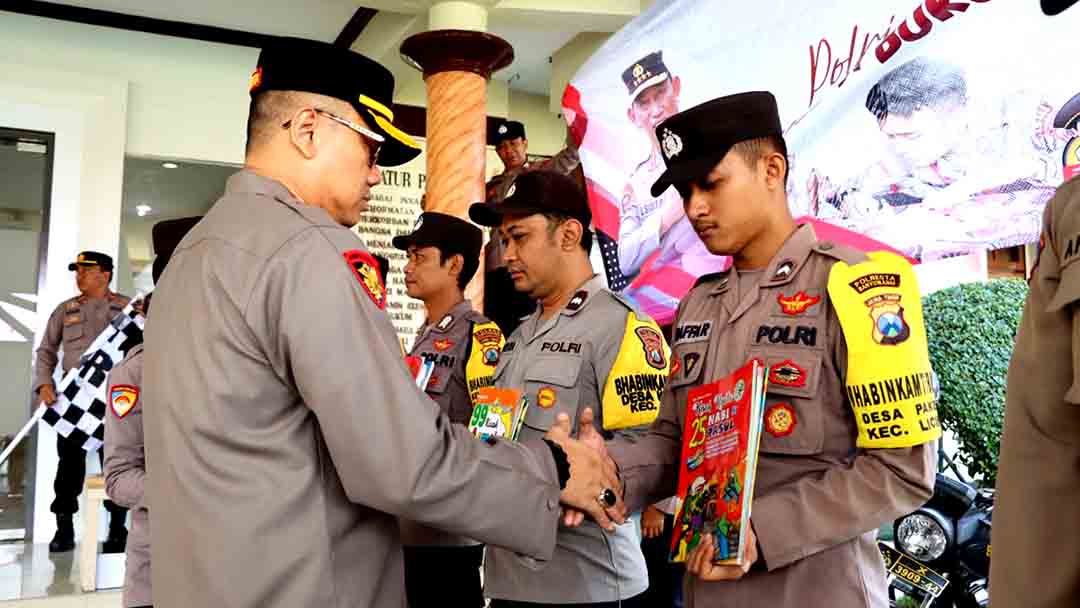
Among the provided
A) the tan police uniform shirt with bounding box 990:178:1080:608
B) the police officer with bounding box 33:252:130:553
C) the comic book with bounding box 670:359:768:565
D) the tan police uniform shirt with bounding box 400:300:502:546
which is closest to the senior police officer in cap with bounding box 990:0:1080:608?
the tan police uniform shirt with bounding box 990:178:1080:608

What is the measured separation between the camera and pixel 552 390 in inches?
90.4

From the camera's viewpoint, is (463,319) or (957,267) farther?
(957,267)

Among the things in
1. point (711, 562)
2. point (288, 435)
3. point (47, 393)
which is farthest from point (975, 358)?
point (47, 393)

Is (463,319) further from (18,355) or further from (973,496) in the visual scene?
(18,355)

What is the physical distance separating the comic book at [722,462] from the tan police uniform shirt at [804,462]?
0.09 meters

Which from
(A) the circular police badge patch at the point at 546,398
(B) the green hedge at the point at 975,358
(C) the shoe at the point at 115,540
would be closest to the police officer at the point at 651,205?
(B) the green hedge at the point at 975,358

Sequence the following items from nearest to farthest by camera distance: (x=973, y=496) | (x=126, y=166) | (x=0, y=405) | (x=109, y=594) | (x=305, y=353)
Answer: (x=305, y=353), (x=973, y=496), (x=109, y=594), (x=0, y=405), (x=126, y=166)

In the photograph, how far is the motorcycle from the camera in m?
2.93

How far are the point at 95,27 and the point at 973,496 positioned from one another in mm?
7279

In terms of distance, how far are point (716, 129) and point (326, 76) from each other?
728mm

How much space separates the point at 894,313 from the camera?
1.43 meters

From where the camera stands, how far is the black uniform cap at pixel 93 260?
641cm

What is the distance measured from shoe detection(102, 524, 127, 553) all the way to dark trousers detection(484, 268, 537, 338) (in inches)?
100

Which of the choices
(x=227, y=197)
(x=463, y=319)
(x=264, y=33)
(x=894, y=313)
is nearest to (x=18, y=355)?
(x=264, y=33)
